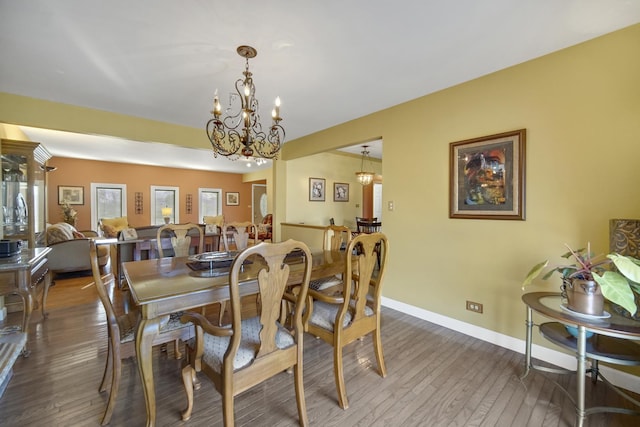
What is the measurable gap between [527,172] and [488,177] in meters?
0.29

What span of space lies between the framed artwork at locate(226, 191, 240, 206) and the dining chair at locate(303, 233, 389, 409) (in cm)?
850

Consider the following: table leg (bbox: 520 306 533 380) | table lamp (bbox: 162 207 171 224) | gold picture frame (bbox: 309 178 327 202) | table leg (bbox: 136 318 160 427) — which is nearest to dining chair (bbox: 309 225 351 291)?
table leg (bbox: 136 318 160 427)

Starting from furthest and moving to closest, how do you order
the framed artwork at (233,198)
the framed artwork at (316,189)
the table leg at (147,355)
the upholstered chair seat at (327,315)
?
the framed artwork at (233,198) < the framed artwork at (316,189) < the upholstered chair seat at (327,315) < the table leg at (147,355)

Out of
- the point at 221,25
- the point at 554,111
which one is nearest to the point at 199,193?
the point at 221,25

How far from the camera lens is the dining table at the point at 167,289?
139cm

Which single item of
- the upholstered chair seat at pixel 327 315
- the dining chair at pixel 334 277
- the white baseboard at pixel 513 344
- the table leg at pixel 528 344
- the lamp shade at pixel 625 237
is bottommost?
the white baseboard at pixel 513 344

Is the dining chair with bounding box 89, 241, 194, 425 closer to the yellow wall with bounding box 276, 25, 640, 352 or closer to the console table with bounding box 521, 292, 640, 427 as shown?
the console table with bounding box 521, 292, 640, 427

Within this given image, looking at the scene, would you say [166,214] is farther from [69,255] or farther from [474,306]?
[474,306]

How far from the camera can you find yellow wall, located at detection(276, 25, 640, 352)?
6.17ft

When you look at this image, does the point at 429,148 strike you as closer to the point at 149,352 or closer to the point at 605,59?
the point at 605,59

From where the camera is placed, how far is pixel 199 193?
358 inches

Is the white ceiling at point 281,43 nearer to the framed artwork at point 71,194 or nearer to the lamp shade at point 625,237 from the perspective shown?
the lamp shade at point 625,237

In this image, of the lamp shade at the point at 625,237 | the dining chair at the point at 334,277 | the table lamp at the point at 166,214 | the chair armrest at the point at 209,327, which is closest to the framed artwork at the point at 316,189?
the dining chair at the point at 334,277

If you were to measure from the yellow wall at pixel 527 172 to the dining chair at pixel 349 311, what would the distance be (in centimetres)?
129
